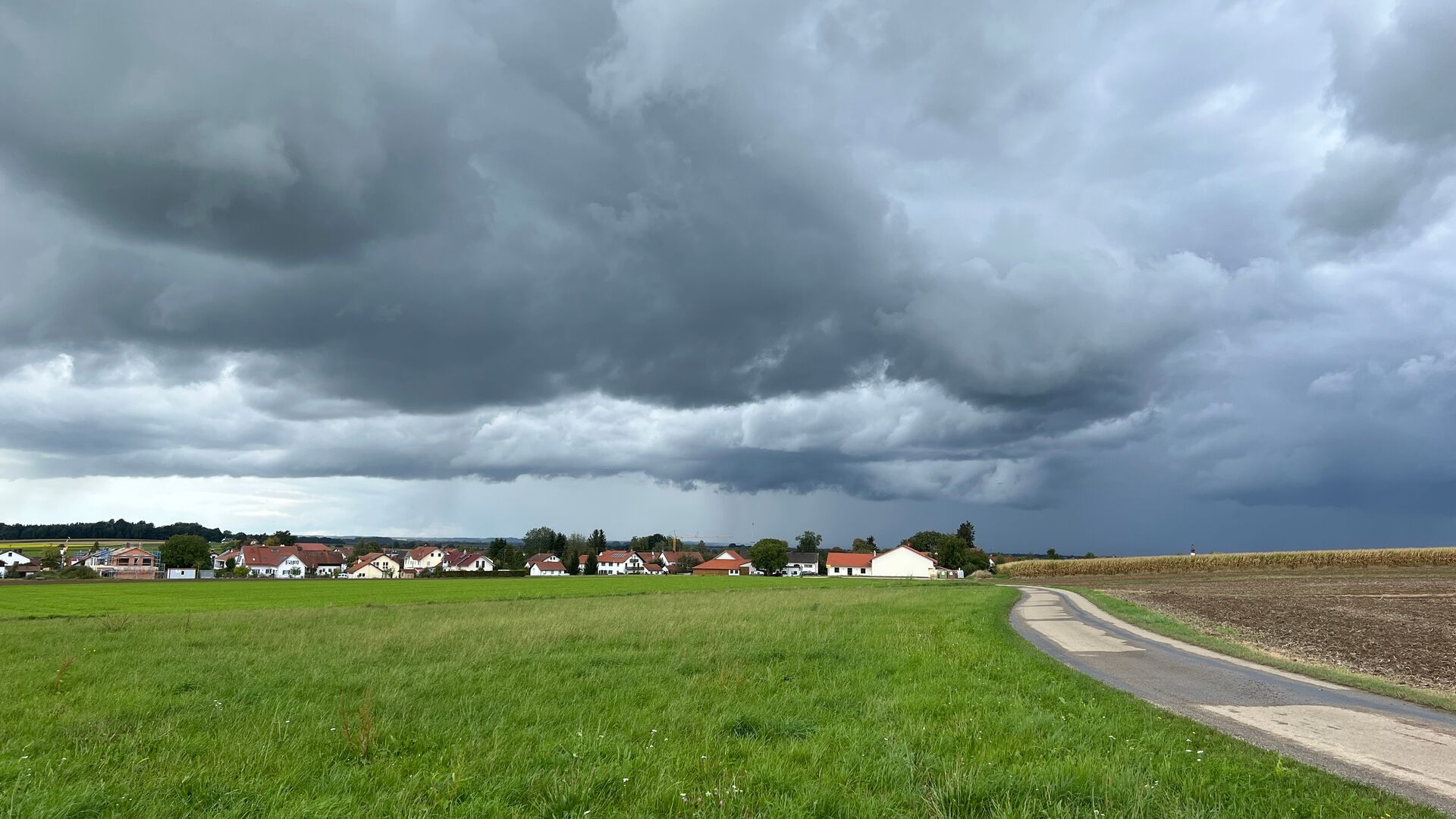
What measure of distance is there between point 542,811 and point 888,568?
144250mm

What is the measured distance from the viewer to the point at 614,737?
357 inches

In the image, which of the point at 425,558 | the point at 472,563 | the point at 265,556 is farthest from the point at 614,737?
the point at 425,558

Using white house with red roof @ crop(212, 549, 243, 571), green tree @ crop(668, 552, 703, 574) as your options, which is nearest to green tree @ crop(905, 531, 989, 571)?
green tree @ crop(668, 552, 703, 574)

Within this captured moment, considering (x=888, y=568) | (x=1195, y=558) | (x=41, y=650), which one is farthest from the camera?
(x=888, y=568)

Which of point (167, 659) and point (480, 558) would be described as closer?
point (167, 659)

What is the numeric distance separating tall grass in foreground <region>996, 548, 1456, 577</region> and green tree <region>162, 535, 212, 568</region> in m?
150

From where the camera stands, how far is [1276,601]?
39531 millimetres

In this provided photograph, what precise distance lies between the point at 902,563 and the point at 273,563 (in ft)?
470

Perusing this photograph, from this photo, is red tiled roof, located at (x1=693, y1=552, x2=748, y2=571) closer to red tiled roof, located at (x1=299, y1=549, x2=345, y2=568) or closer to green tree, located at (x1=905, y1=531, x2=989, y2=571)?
green tree, located at (x1=905, y1=531, x2=989, y2=571)

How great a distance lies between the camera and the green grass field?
272 inches

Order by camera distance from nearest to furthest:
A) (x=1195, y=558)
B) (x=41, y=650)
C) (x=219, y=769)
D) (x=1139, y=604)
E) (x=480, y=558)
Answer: (x=219, y=769), (x=41, y=650), (x=1139, y=604), (x=1195, y=558), (x=480, y=558)

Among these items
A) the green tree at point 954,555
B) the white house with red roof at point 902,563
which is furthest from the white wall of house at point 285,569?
the green tree at point 954,555

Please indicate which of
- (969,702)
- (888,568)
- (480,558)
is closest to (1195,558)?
(888,568)

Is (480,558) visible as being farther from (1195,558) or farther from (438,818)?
(438,818)
